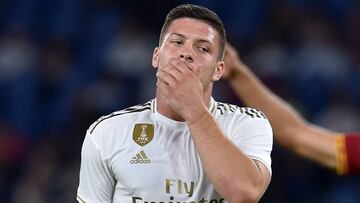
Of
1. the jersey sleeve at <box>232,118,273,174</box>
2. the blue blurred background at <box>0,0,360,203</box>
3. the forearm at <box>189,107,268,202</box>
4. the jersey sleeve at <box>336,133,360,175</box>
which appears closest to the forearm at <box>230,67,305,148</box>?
the jersey sleeve at <box>336,133,360,175</box>

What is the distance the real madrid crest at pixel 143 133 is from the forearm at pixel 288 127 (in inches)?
46.3

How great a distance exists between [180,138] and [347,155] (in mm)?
1506

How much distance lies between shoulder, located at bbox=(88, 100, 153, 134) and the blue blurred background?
422 cm

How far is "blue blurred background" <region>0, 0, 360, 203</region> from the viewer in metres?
8.45

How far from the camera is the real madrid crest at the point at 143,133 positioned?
3564mm

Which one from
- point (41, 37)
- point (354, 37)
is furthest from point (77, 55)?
point (354, 37)

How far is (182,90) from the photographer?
3.29m

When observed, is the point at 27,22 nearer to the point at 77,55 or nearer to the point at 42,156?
the point at 77,55

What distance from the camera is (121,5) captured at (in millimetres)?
10453

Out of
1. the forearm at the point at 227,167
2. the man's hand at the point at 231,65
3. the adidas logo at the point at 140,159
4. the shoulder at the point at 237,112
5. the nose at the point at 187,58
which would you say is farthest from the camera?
the man's hand at the point at 231,65

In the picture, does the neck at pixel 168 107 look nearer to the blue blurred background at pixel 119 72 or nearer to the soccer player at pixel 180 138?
the soccer player at pixel 180 138

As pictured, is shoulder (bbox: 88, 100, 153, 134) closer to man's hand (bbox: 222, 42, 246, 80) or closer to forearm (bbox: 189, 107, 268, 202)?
forearm (bbox: 189, 107, 268, 202)

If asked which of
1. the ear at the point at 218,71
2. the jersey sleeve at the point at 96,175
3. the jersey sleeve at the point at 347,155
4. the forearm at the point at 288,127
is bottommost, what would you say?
the jersey sleeve at the point at 347,155

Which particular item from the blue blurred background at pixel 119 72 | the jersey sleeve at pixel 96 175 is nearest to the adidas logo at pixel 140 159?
the jersey sleeve at pixel 96 175
